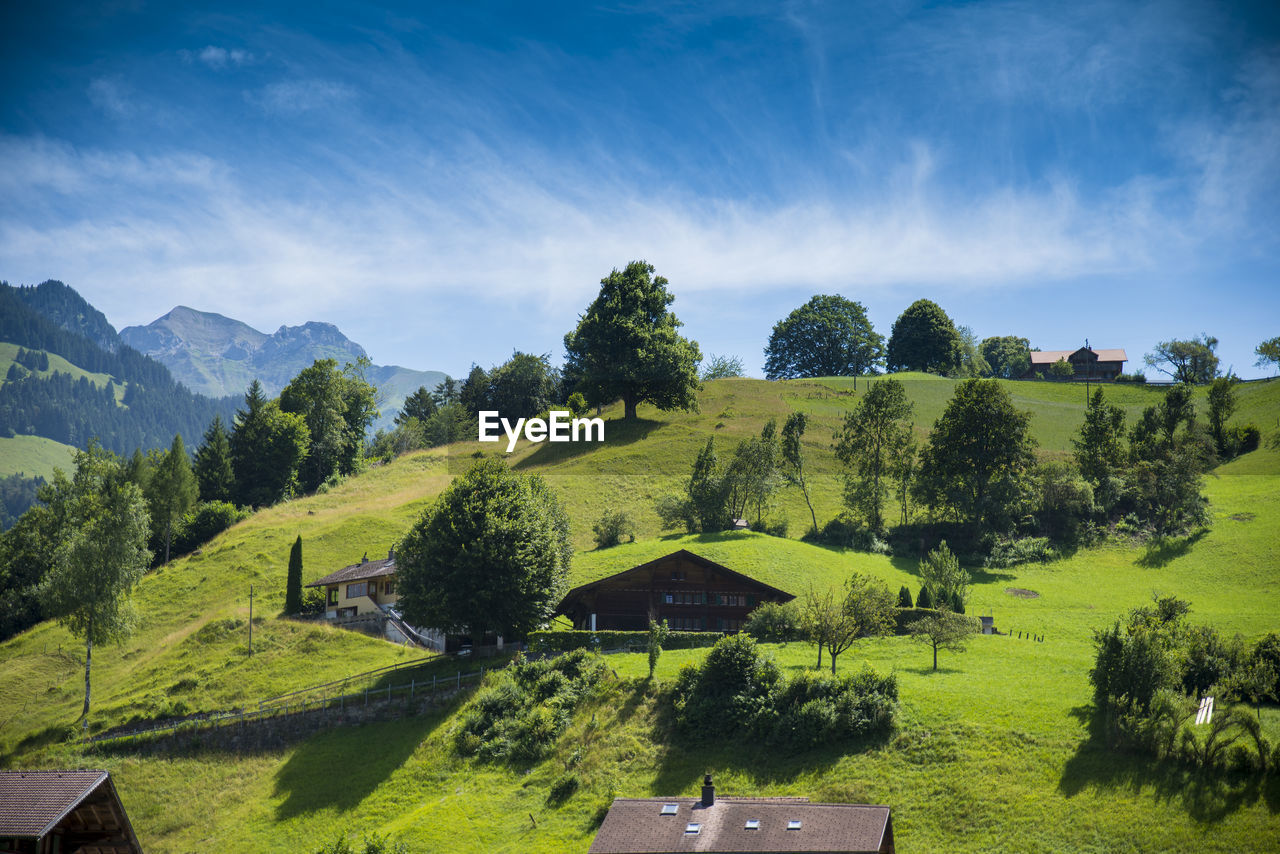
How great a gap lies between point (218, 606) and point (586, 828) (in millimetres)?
44422

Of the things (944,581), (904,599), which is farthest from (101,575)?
(944,581)

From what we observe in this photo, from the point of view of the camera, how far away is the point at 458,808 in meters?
45.2

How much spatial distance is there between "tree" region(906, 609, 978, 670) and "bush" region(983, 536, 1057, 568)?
24564mm

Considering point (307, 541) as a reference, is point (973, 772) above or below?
below

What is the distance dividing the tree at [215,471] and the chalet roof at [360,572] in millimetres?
42336

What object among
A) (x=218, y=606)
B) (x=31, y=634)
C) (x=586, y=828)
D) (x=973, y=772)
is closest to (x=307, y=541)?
(x=218, y=606)

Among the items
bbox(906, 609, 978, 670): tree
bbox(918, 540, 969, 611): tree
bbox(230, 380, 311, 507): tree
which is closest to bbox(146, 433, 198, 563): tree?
bbox(230, 380, 311, 507): tree

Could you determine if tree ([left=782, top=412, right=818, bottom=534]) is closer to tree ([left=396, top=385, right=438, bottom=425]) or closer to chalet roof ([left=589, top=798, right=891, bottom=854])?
chalet roof ([left=589, top=798, right=891, bottom=854])

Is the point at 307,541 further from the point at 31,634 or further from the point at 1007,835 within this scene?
the point at 1007,835

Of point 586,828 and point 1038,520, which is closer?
point 586,828

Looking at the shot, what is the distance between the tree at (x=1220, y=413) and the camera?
96.4 m

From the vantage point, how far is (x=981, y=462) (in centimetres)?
8419

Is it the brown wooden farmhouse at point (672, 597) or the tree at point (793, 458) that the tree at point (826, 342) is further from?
the brown wooden farmhouse at point (672, 597)

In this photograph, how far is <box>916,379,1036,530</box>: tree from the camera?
3238 inches
